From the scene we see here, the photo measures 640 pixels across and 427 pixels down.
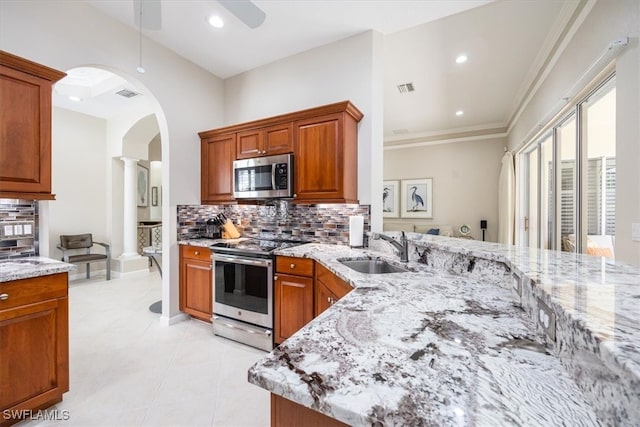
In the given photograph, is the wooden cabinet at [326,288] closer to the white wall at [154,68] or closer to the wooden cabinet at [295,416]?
the wooden cabinet at [295,416]

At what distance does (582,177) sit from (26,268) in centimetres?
444

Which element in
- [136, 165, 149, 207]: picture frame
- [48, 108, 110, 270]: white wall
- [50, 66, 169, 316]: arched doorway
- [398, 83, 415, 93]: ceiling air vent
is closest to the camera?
[398, 83, 415, 93]: ceiling air vent

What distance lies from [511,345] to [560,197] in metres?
3.40

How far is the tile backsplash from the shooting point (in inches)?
77.0

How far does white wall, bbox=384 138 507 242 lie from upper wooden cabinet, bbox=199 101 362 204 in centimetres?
419

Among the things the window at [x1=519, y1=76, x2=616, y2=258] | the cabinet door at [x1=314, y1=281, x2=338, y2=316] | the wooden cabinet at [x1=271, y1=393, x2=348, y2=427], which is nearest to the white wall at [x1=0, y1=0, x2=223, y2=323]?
the cabinet door at [x1=314, y1=281, x2=338, y2=316]

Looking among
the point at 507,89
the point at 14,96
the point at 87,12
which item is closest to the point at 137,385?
the point at 14,96

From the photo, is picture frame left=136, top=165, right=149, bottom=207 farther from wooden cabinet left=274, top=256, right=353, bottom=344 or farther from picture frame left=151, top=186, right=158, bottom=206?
wooden cabinet left=274, top=256, right=353, bottom=344

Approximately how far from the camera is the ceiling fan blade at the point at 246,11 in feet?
7.73

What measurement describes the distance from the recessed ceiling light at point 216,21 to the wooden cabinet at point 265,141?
101cm

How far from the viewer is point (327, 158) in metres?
2.61

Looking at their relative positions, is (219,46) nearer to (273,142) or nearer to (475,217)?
(273,142)

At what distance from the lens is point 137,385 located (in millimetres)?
1995

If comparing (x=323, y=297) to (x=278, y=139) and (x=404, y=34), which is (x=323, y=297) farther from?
(x=404, y=34)
